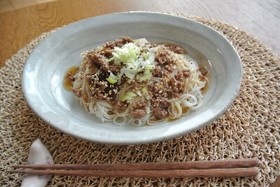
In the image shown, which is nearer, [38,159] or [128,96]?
[38,159]

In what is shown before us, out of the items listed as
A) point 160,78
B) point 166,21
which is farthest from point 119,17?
point 160,78

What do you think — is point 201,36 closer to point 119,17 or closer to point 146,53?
point 146,53

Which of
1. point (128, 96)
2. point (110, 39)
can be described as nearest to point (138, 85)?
point (128, 96)

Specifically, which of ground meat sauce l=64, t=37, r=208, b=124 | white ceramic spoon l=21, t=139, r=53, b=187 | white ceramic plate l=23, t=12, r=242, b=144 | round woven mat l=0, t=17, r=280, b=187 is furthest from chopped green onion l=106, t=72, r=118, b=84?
white ceramic spoon l=21, t=139, r=53, b=187

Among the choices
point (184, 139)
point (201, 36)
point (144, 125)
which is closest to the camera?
point (184, 139)

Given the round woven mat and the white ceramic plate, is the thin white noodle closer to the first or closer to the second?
the white ceramic plate

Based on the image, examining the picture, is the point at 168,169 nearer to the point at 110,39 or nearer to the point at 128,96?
the point at 128,96
